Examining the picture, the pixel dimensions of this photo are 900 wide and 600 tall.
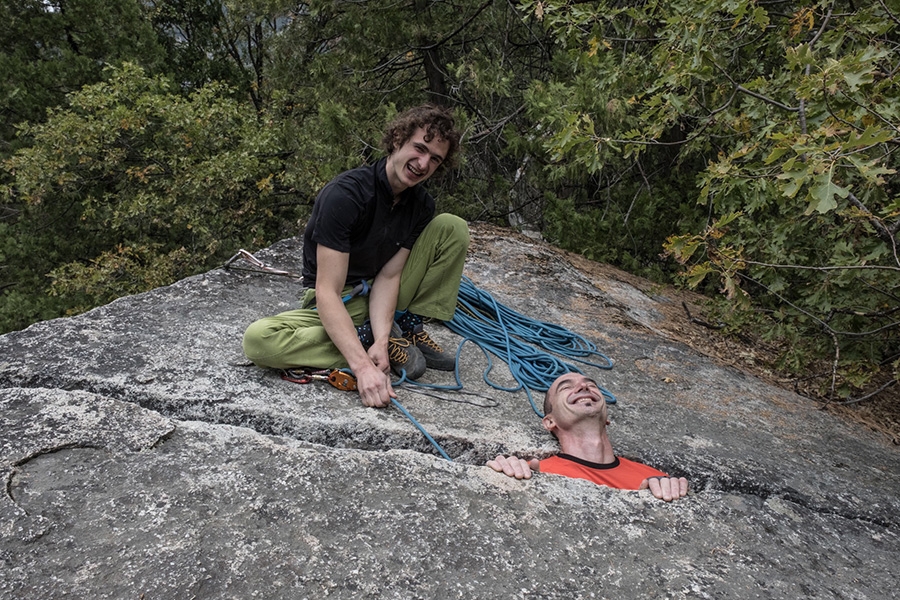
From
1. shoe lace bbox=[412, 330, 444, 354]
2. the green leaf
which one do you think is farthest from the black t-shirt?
the green leaf

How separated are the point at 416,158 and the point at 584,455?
1.28 m

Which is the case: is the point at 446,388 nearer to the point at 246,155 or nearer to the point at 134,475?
the point at 134,475

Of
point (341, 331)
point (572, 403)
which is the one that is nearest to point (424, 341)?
point (341, 331)

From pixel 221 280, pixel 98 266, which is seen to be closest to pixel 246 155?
pixel 98 266

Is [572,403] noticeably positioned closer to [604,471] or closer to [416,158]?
[604,471]

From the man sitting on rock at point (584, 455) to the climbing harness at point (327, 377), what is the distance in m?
0.67

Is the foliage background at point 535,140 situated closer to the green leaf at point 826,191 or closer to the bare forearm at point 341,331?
the green leaf at point 826,191

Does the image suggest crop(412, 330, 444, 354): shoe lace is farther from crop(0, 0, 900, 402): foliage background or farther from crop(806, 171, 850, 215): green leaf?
crop(806, 171, 850, 215): green leaf

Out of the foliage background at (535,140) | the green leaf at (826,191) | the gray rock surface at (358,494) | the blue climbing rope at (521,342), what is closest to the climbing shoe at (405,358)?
the gray rock surface at (358,494)

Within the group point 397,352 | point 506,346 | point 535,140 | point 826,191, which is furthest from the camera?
point 535,140

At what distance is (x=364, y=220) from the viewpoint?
8.60ft

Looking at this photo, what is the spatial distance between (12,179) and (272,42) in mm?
5102

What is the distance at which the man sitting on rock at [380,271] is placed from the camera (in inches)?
97.0

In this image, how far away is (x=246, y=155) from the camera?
289 inches
